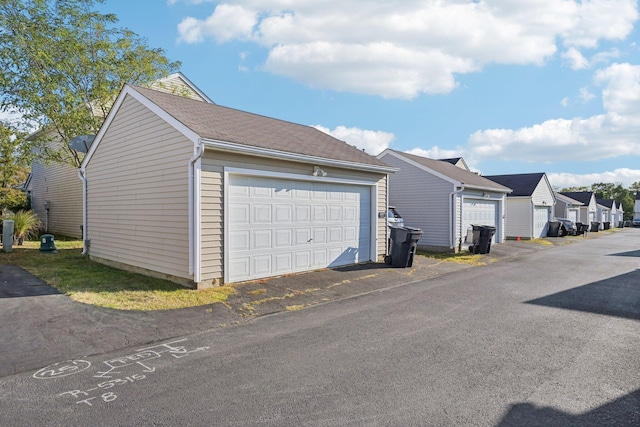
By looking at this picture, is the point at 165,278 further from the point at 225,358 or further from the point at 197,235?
the point at 225,358

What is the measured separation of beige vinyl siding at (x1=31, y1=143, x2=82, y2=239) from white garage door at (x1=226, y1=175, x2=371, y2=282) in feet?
42.0

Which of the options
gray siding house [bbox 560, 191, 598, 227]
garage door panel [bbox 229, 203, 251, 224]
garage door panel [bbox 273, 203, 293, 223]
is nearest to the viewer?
garage door panel [bbox 229, 203, 251, 224]

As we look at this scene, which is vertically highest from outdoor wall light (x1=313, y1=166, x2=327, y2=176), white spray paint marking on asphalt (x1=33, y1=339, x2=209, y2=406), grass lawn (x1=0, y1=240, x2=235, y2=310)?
outdoor wall light (x1=313, y1=166, x2=327, y2=176)

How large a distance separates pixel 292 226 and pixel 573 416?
709cm

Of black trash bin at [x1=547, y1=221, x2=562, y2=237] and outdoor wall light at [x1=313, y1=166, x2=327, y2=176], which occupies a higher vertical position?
outdoor wall light at [x1=313, y1=166, x2=327, y2=176]

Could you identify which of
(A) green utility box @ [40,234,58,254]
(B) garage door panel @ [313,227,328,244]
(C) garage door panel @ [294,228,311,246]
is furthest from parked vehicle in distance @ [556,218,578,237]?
(A) green utility box @ [40,234,58,254]

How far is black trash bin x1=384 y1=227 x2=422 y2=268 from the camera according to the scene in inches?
455

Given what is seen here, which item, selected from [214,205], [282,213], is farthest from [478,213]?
[214,205]

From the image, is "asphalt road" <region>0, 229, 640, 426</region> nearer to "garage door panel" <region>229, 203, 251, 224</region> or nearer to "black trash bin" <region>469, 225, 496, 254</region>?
"garage door panel" <region>229, 203, 251, 224</region>

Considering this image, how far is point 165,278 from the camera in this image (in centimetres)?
871

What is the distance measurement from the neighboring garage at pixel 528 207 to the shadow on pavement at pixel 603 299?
1623 cm

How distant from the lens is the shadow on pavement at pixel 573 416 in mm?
3172

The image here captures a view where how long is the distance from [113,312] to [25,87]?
1189 cm

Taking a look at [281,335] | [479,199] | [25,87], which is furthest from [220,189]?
[479,199]
